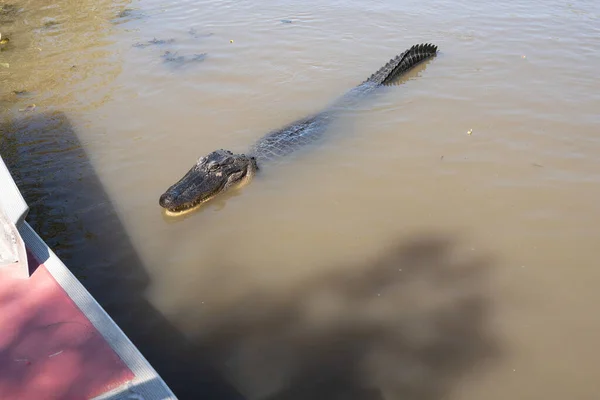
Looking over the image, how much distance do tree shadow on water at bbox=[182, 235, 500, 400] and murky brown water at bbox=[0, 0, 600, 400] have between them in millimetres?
14

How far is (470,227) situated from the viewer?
405 cm

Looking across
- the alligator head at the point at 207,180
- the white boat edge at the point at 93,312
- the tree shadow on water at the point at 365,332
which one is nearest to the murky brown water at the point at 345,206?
the tree shadow on water at the point at 365,332

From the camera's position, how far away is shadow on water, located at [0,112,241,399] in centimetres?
294

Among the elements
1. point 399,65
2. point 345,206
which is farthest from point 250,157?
point 399,65

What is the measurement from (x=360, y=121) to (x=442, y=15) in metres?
4.91

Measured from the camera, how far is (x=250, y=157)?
505 centimetres

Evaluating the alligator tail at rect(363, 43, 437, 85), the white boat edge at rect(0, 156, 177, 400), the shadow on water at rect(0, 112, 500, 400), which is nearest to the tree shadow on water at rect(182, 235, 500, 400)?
the shadow on water at rect(0, 112, 500, 400)

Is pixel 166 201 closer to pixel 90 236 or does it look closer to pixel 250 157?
pixel 90 236

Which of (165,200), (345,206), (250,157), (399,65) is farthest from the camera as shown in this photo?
(399,65)

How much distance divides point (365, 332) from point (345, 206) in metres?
1.58

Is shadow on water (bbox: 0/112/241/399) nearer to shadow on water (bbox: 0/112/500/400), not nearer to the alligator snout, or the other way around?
shadow on water (bbox: 0/112/500/400)

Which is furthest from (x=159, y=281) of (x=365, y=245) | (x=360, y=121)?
(x=360, y=121)

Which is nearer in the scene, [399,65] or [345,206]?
[345,206]

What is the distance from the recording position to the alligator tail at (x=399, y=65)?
6.77 m
